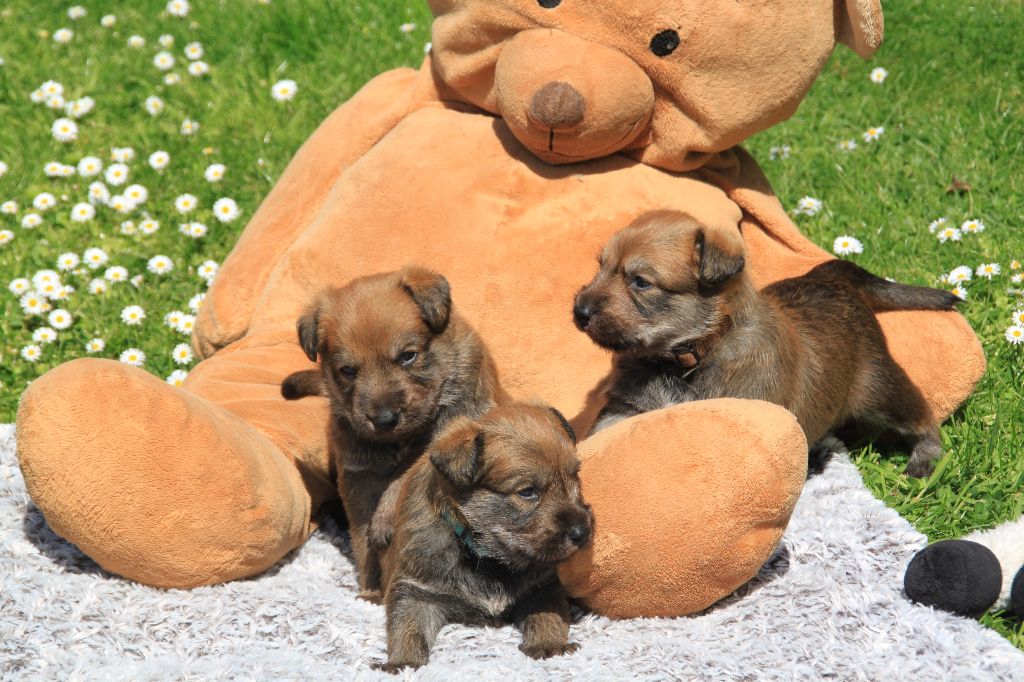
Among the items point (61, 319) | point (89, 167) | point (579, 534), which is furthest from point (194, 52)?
point (579, 534)

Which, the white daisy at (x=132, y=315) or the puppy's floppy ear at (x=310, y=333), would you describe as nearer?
the puppy's floppy ear at (x=310, y=333)

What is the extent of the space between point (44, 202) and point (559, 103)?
3.95m

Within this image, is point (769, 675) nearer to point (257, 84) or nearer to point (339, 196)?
point (339, 196)

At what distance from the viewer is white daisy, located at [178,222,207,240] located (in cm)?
686

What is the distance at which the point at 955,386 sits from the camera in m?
5.15

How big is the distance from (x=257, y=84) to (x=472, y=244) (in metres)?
3.83

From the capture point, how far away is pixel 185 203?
23.1 ft

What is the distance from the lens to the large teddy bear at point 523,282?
12.7 feet

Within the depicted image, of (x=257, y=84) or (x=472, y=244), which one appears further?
(x=257, y=84)

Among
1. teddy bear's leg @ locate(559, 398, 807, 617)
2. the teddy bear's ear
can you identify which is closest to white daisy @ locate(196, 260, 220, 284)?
teddy bear's leg @ locate(559, 398, 807, 617)

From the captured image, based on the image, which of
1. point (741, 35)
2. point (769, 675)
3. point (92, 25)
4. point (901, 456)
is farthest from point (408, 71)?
point (92, 25)

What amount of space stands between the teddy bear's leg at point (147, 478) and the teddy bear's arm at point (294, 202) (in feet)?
3.55

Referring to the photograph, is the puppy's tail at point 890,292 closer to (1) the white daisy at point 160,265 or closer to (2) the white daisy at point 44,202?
(1) the white daisy at point 160,265

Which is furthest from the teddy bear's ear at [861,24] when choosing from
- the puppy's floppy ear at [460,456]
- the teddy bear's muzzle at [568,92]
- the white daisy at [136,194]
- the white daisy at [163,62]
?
the white daisy at [163,62]
